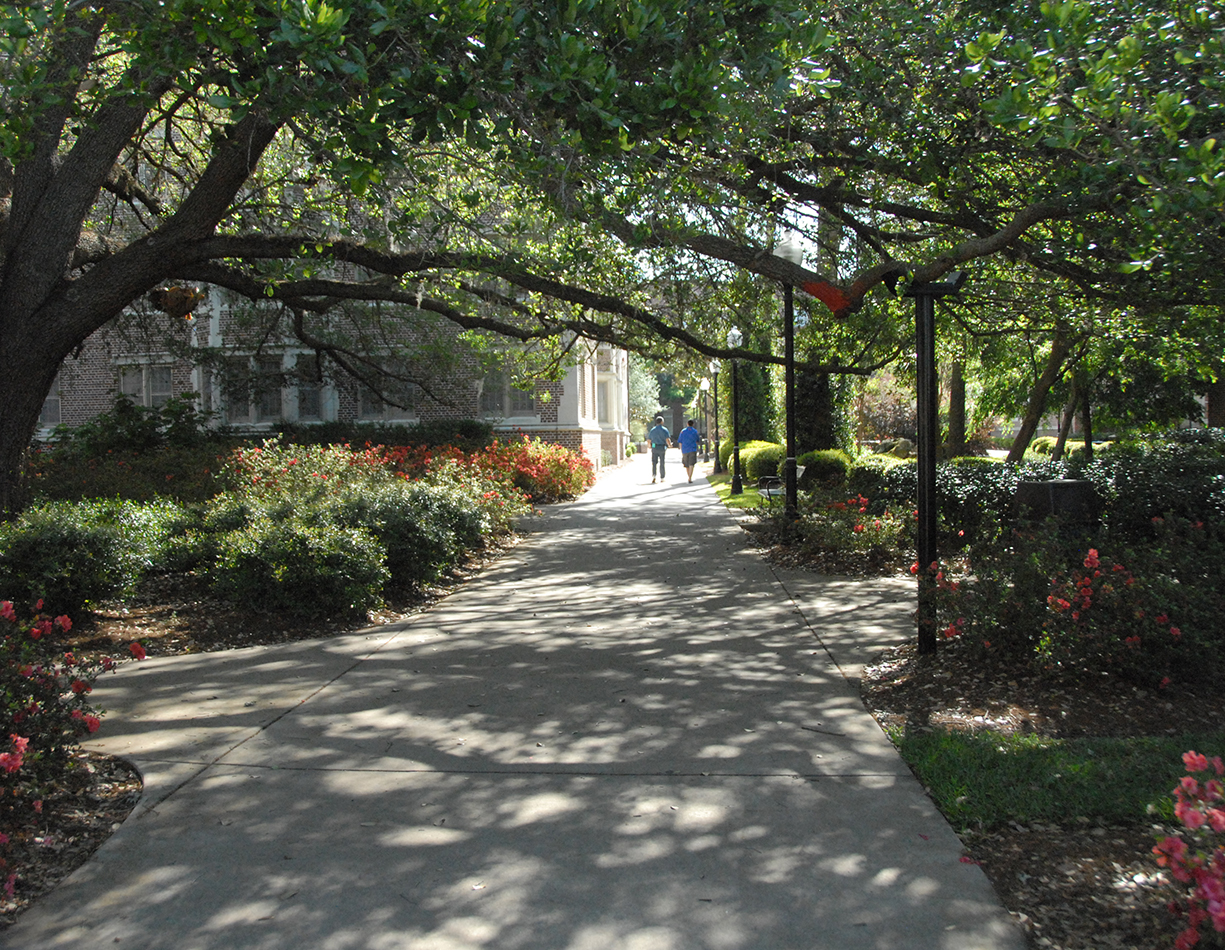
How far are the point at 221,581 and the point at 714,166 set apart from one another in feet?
18.7

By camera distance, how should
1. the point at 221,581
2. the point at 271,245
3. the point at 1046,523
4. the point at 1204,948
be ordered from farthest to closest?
the point at 271,245, the point at 221,581, the point at 1046,523, the point at 1204,948

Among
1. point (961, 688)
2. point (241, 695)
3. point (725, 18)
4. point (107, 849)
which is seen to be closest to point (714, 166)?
point (725, 18)

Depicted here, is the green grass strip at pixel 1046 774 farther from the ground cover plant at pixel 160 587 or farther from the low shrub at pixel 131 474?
the low shrub at pixel 131 474

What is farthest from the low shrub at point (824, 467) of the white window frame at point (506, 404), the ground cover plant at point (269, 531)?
the white window frame at point (506, 404)

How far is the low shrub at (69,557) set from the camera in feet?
22.4

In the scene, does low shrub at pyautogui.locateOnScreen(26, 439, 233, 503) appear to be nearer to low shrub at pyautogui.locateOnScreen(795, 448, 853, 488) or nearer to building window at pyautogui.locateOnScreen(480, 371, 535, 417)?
building window at pyautogui.locateOnScreen(480, 371, 535, 417)

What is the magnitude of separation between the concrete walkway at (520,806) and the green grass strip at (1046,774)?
155 mm

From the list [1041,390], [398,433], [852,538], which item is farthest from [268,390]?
[1041,390]

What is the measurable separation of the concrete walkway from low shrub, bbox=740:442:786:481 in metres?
13.8

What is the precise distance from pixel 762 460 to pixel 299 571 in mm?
15249

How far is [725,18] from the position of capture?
6.06 m

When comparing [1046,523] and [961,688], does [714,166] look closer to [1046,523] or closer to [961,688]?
[1046,523]

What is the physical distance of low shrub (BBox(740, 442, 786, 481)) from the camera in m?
21.1

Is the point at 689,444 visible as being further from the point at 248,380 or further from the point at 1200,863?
the point at 1200,863
